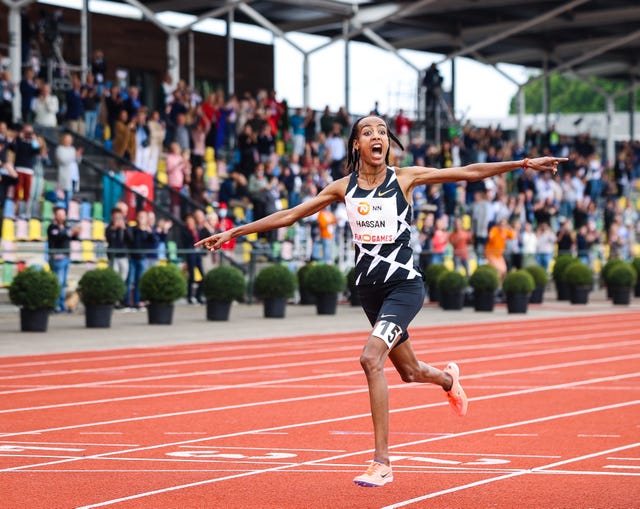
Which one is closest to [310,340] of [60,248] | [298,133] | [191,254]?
[60,248]

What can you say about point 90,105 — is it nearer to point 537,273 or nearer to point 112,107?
point 112,107

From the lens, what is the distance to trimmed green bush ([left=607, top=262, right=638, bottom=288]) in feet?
106

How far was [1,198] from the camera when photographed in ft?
80.9

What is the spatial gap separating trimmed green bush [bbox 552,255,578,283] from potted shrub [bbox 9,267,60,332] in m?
16.1

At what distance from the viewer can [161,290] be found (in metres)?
22.4

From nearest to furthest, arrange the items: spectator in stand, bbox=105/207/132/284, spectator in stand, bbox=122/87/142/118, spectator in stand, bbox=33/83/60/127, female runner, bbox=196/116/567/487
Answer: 1. female runner, bbox=196/116/567/487
2. spectator in stand, bbox=105/207/132/284
3. spectator in stand, bbox=33/83/60/127
4. spectator in stand, bbox=122/87/142/118

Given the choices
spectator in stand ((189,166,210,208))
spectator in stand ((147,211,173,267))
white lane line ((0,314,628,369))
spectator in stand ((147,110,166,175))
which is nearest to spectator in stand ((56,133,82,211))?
spectator in stand ((147,211,173,267))

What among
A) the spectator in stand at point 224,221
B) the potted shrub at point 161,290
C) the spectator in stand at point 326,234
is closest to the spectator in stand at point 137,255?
A: the potted shrub at point 161,290

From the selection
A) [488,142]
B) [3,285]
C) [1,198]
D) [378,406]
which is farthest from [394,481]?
[488,142]

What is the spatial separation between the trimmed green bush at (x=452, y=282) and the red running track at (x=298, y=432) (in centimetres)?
1057

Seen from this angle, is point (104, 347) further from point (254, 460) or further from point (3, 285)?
point (254, 460)

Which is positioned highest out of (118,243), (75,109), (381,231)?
(75,109)

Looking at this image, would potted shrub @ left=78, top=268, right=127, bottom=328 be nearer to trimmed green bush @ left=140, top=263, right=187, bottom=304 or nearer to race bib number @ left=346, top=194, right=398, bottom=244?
trimmed green bush @ left=140, top=263, right=187, bottom=304

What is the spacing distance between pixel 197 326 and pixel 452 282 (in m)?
7.76
